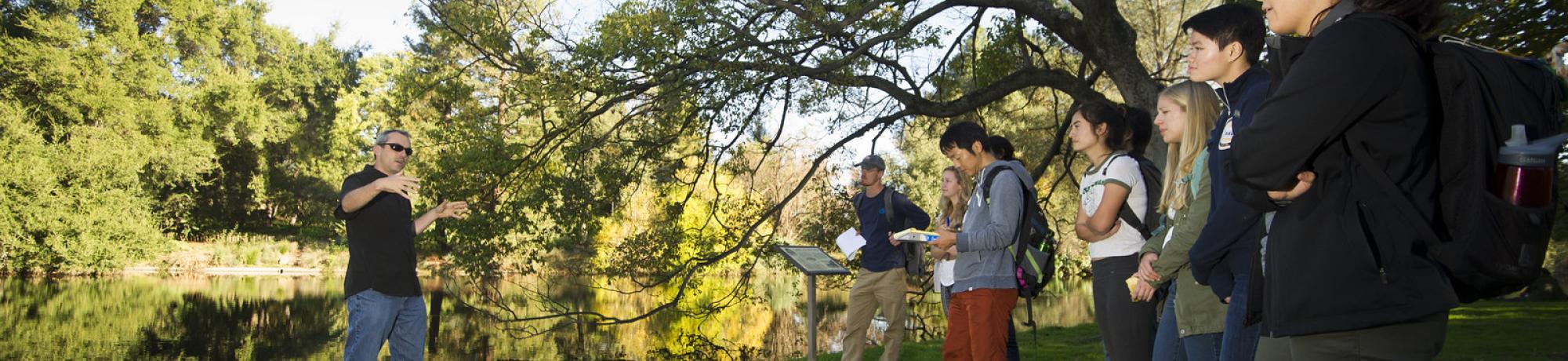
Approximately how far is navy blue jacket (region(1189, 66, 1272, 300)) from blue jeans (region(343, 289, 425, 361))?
4071mm

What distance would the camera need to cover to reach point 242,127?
4328 cm

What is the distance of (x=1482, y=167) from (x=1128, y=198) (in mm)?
2432

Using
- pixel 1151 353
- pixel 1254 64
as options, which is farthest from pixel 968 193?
pixel 1254 64

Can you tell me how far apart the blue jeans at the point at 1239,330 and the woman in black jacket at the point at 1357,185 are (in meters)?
0.85

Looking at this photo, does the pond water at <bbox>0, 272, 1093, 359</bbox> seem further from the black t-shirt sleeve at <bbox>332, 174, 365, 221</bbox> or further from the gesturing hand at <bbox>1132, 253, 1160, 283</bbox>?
the gesturing hand at <bbox>1132, 253, 1160, 283</bbox>

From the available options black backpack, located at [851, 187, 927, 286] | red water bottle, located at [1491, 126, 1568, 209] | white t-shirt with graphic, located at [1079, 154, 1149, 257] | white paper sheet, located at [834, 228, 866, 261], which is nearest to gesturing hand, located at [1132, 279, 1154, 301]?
white t-shirt with graphic, located at [1079, 154, 1149, 257]

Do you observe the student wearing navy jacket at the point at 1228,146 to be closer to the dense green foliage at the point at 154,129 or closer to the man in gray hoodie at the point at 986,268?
the man in gray hoodie at the point at 986,268

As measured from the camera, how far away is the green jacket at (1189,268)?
121 inches

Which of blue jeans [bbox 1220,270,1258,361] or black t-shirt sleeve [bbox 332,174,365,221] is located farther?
black t-shirt sleeve [bbox 332,174,365,221]

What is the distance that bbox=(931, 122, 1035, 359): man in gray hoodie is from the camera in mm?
4719

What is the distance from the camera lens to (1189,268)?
3.23 meters

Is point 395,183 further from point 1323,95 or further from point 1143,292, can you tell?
point 1323,95

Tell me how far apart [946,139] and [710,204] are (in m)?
7.06

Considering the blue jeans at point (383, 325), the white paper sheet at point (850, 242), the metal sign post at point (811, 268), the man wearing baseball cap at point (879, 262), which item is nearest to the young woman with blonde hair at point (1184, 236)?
the white paper sheet at point (850, 242)
